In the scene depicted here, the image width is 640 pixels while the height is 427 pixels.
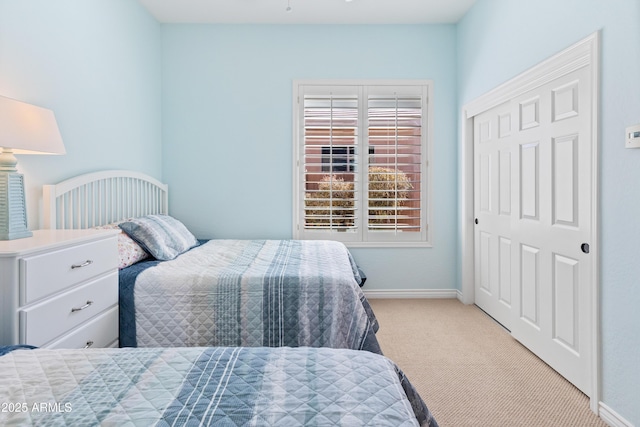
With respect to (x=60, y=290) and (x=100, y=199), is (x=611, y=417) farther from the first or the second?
(x=100, y=199)

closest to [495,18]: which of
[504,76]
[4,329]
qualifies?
[504,76]

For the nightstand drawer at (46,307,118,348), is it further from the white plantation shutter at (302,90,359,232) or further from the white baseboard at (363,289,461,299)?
the white baseboard at (363,289,461,299)

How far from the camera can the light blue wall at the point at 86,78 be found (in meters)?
2.12

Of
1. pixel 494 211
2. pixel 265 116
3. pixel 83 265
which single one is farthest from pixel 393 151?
pixel 83 265

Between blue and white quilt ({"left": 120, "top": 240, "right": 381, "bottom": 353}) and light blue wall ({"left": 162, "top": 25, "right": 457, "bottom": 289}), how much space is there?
71.3 inches

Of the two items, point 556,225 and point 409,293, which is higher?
point 556,225

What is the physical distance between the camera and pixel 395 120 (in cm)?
399

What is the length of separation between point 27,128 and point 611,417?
3076mm

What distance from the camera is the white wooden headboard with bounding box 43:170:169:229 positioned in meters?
2.34

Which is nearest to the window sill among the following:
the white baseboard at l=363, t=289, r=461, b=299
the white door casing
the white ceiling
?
the white baseboard at l=363, t=289, r=461, b=299

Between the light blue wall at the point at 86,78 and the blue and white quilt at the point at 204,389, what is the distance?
64.0 inches

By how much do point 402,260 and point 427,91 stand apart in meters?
1.78

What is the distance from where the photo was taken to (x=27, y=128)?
5.71 ft

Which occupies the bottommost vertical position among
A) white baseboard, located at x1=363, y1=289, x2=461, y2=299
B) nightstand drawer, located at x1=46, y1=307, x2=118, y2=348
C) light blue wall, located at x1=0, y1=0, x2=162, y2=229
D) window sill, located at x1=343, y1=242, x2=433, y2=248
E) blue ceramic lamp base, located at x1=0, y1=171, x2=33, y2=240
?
white baseboard, located at x1=363, y1=289, x2=461, y2=299
